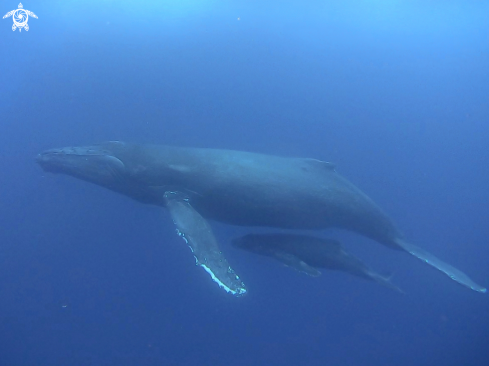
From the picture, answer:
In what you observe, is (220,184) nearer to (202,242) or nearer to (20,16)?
(202,242)

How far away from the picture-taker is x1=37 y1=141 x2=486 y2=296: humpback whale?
871 cm

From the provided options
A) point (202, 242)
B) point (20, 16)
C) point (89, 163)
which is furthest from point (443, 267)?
point (20, 16)

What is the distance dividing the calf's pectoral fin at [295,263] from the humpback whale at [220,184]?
0.80 meters

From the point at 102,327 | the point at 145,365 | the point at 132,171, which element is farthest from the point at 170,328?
the point at 132,171

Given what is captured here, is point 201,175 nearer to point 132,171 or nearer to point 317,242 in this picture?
point 132,171

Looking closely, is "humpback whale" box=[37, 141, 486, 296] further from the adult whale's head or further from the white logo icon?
the white logo icon

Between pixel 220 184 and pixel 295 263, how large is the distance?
2.97m

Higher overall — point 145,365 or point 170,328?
point 170,328

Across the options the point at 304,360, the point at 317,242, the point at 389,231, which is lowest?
the point at 304,360

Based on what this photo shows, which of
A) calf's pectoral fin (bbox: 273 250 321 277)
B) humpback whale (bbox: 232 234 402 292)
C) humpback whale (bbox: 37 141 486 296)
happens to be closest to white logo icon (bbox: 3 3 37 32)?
humpback whale (bbox: 37 141 486 296)

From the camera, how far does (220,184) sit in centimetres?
866

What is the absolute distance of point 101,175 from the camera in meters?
9.14

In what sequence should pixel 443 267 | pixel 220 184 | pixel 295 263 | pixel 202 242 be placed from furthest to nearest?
Result: pixel 443 267 < pixel 295 263 < pixel 220 184 < pixel 202 242

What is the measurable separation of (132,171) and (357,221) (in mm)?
6347
